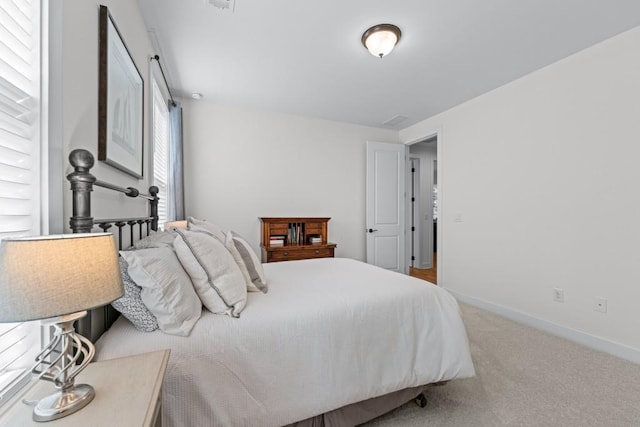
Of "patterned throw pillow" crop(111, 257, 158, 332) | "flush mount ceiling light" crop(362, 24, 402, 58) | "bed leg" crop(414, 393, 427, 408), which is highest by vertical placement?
"flush mount ceiling light" crop(362, 24, 402, 58)

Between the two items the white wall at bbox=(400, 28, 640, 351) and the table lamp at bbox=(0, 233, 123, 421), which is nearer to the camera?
the table lamp at bbox=(0, 233, 123, 421)

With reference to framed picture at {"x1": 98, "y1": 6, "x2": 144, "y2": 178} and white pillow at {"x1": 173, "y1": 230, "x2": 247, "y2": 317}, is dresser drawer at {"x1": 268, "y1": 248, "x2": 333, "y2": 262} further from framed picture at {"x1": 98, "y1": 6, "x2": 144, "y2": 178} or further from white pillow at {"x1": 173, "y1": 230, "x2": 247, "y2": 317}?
white pillow at {"x1": 173, "y1": 230, "x2": 247, "y2": 317}

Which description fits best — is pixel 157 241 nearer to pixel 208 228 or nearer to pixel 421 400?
pixel 208 228

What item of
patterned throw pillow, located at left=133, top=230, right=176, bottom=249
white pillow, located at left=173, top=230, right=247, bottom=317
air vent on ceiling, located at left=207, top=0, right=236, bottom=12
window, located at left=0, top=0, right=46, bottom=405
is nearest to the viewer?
window, located at left=0, top=0, right=46, bottom=405

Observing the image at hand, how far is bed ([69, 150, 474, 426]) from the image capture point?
1.06 meters

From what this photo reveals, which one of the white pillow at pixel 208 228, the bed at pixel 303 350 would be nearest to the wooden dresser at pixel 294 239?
the white pillow at pixel 208 228

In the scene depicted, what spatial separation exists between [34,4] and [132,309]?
1127 millimetres

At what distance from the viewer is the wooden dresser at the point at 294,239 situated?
3521 millimetres

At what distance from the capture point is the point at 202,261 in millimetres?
1372

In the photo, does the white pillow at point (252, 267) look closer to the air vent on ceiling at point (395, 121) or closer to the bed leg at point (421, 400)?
the bed leg at point (421, 400)

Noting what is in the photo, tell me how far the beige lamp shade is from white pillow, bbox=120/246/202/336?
0.48 meters

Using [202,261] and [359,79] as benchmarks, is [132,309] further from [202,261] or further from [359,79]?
[359,79]

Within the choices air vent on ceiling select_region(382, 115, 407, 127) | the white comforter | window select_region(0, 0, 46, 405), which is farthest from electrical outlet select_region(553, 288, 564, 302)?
window select_region(0, 0, 46, 405)

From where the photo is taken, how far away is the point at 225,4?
1932mm
